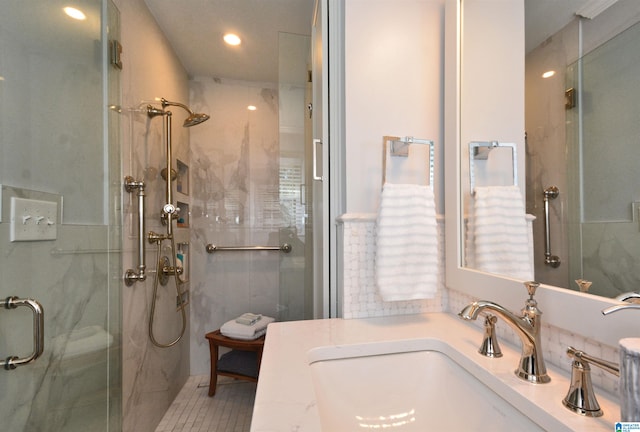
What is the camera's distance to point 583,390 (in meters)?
0.44

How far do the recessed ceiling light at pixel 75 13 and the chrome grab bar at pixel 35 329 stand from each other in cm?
96

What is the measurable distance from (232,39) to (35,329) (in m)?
1.85

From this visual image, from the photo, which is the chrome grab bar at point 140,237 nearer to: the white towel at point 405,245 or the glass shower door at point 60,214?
the glass shower door at point 60,214

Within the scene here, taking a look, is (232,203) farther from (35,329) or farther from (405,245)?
(405,245)

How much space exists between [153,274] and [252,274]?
80 cm

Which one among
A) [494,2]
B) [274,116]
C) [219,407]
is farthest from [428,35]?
[219,407]

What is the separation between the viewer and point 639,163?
46 centimetres

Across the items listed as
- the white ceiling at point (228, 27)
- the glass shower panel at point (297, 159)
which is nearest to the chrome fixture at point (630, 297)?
the glass shower panel at point (297, 159)

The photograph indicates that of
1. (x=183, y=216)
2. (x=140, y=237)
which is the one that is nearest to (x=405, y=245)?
(x=140, y=237)

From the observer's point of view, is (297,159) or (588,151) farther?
(297,159)

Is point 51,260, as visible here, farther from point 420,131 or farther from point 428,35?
point 428,35

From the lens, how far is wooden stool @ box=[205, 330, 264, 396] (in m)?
1.75

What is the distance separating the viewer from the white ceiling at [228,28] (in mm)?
1551

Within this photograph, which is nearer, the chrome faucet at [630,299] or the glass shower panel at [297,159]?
the chrome faucet at [630,299]
